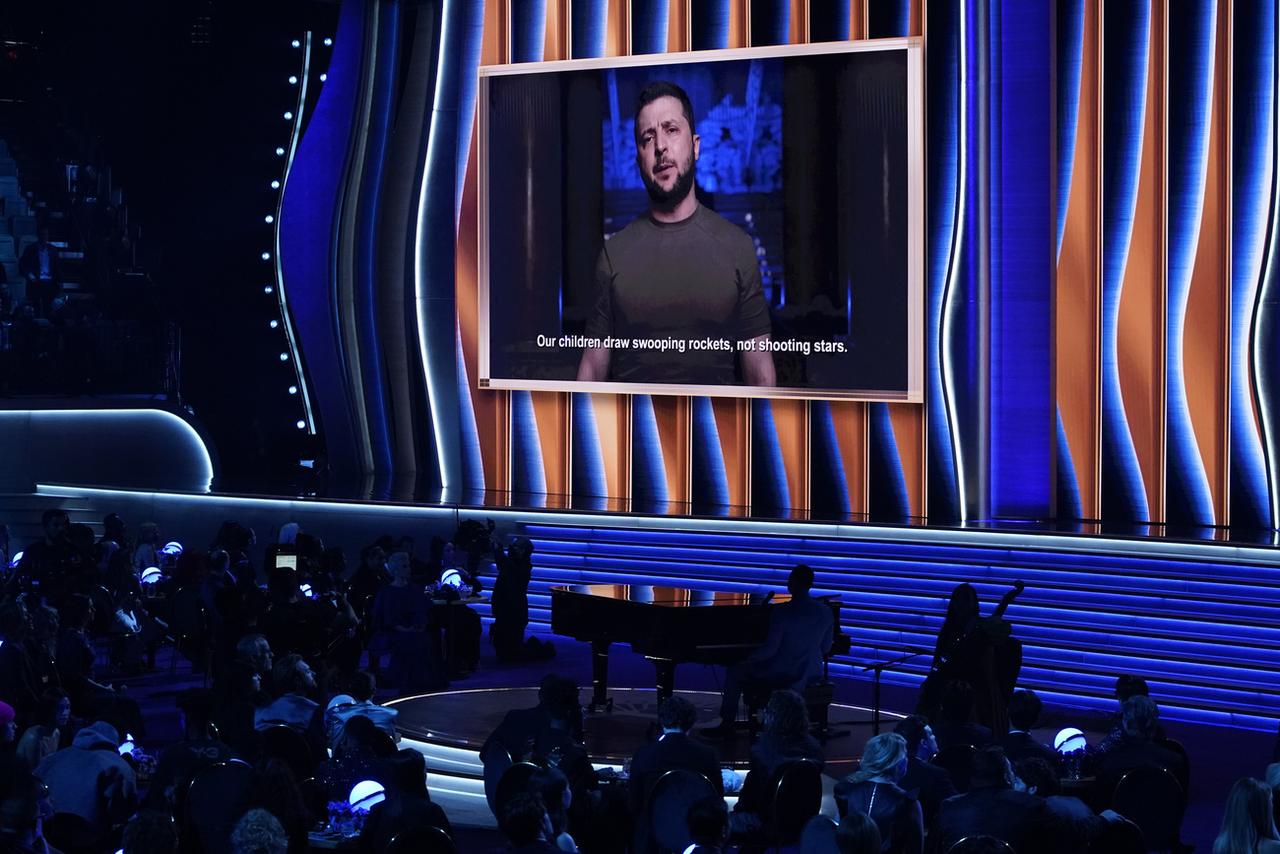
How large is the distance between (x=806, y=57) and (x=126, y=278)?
343 inches

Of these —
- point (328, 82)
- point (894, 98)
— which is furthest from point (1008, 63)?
point (328, 82)

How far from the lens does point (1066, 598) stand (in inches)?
500

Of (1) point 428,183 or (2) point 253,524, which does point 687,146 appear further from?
(2) point 253,524

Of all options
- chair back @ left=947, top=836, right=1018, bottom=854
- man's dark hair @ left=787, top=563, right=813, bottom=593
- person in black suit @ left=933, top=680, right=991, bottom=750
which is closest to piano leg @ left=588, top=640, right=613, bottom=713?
man's dark hair @ left=787, top=563, right=813, bottom=593

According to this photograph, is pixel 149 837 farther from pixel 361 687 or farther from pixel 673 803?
pixel 361 687

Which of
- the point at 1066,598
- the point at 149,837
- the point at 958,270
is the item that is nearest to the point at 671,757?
the point at 149,837

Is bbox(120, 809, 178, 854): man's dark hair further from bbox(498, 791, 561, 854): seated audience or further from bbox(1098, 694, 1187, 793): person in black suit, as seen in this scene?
bbox(1098, 694, 1187, 793): person in black suit

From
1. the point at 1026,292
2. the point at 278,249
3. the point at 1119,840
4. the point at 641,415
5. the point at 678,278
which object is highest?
the point at 278,249

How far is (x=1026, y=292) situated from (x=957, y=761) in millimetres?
7807

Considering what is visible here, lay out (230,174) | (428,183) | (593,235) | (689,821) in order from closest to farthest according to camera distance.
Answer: (689,821) → (593,235) → (428,183) → (230,174)

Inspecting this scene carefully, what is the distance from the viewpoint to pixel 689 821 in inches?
225

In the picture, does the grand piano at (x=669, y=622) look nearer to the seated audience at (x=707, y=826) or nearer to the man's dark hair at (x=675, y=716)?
the man's dark hair at (x=675, y=716)

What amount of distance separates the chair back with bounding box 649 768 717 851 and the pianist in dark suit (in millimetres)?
3368

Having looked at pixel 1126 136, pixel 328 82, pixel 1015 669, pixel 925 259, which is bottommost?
pixel 1015 669
